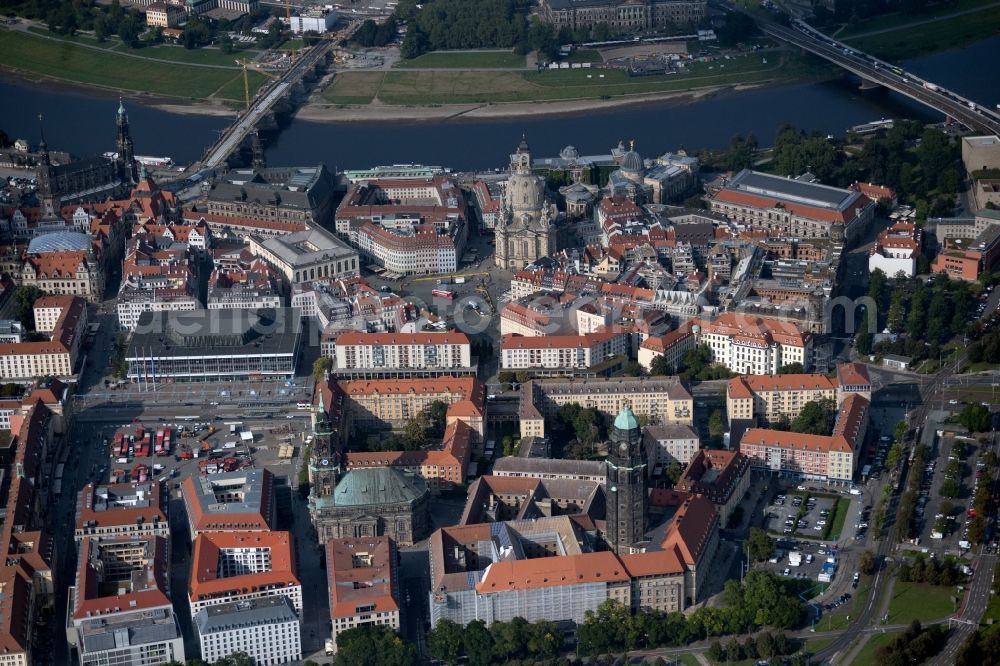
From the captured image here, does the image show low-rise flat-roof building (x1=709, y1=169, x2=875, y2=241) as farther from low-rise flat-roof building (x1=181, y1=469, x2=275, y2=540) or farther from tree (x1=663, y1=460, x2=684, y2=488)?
low-rise flat-roof building (x1=181, y1=469, x2=275, y2=540)

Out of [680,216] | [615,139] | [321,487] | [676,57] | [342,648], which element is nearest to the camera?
[342,648]

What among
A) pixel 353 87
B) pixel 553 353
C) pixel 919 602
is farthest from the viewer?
pixel 353 87

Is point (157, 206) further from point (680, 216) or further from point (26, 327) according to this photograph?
point (680, 216)

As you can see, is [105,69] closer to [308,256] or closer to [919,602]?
[308,256]

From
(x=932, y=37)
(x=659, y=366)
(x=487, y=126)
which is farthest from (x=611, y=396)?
(x=932, y=37)

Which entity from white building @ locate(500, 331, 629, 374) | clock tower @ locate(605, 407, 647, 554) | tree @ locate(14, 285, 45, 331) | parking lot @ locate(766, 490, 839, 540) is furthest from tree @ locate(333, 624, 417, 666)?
tree @ locate(14, 285, 45, 331)

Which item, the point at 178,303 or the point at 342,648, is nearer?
the point at 342,648

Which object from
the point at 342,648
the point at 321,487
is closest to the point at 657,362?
the point at 321,487

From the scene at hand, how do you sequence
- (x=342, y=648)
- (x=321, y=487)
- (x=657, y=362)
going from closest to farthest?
(x=342, y=648) < (x=321, y=487) < (x=657, y=362)
